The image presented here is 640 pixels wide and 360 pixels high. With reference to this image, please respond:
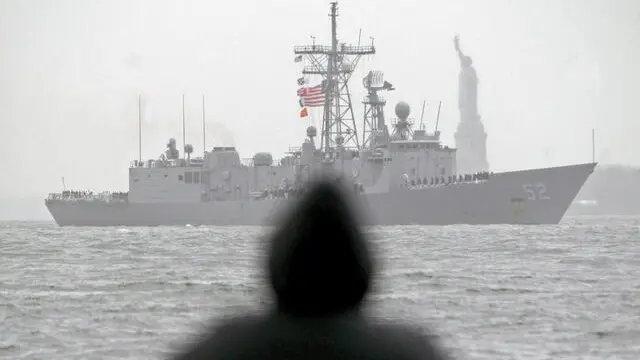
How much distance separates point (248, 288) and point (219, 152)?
210 ft

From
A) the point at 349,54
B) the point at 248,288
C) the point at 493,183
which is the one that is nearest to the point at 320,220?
the point at 248,288

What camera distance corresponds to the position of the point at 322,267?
6031mm

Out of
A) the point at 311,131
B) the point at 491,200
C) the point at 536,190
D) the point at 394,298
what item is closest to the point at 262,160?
the point at 311,131

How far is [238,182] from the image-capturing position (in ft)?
289

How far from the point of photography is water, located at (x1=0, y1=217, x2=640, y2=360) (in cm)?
1545

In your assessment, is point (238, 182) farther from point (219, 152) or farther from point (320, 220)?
point (320, 220)

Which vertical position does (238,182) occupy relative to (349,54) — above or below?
below

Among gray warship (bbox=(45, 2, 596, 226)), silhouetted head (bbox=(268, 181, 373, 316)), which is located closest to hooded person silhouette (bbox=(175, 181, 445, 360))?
silhouetted head (bbox=(268, 181, 373, 316))

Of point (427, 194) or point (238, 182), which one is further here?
point (238, 182)

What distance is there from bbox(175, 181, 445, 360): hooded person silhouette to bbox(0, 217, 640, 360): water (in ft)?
3.07

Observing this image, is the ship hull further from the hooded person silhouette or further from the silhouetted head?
the silhouetted head

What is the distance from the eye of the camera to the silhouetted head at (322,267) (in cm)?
600

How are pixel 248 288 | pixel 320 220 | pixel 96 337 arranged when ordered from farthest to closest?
pixel 248 288 < pixel 96 337 < pixel 320 220

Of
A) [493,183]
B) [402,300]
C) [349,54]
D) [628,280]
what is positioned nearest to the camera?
[402,300]
